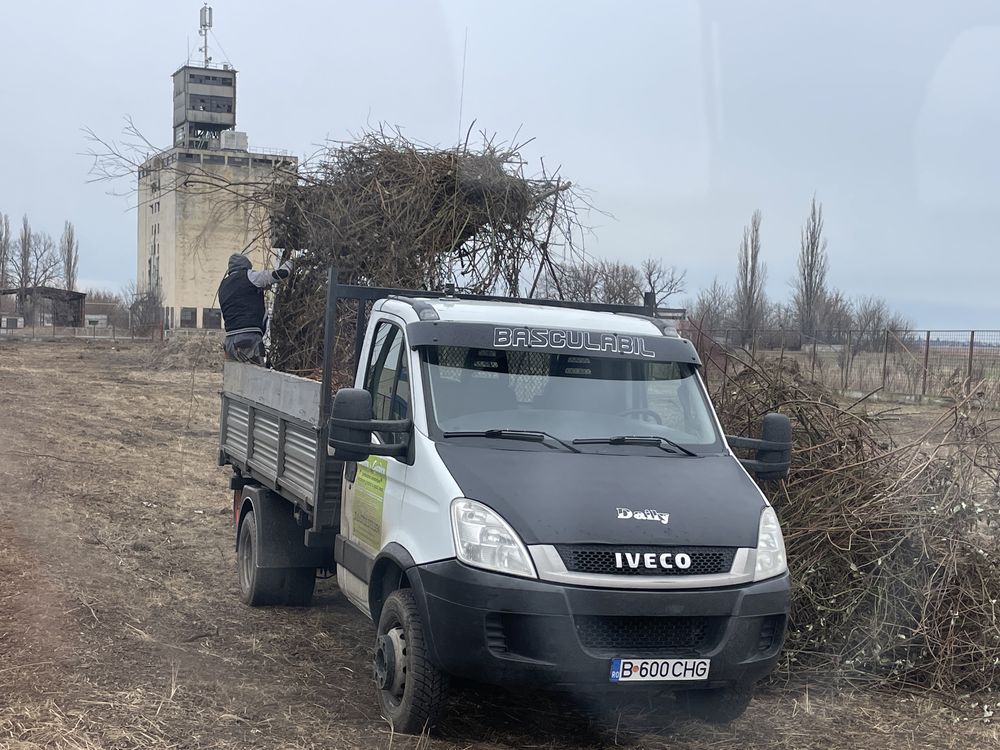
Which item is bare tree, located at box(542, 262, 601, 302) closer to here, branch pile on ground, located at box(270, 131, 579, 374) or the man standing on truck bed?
branch pile on ground, located at box(270, 131, 579, 374)

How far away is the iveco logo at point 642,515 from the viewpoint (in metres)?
4.90

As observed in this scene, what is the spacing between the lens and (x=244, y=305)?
9469 mm

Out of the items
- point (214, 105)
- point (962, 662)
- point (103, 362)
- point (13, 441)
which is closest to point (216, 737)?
point (962, 662)

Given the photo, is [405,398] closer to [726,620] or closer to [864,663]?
[726,620]

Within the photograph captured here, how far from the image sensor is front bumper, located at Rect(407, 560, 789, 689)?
4.72 metres

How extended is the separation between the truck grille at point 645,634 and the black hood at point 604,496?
1.17 feet

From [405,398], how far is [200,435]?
1461 centimetres

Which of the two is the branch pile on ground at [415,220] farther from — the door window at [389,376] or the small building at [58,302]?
the small building at [58,302]

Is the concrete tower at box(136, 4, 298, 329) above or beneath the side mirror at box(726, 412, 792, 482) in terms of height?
above

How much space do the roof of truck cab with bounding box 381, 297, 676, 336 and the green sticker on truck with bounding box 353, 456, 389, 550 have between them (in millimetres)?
864

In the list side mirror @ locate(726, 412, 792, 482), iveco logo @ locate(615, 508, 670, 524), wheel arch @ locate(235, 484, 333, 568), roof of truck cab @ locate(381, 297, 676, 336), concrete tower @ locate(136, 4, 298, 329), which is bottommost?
wheel arch @ locate(235, 484, 333, 568)

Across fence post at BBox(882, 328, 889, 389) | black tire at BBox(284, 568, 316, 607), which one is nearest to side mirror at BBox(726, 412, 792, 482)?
black tire at BBox(284, 568, 316, 607)

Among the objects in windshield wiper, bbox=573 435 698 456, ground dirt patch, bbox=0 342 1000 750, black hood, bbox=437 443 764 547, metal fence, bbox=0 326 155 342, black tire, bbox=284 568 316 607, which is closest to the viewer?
black hood, bbox=437 443 764 547

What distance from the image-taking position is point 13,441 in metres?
16.7
